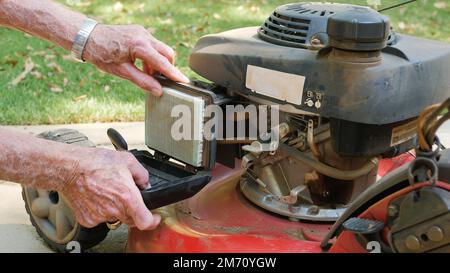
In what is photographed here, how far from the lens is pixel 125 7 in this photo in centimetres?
502

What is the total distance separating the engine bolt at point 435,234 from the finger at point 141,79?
0.78 m

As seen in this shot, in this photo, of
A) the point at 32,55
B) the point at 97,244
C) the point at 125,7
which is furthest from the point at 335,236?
the point at 125,7

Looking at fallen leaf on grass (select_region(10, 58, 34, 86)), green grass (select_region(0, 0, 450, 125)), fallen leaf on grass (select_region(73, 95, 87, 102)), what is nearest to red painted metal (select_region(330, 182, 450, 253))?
green grass (select_region(0, 0, 450, 125))

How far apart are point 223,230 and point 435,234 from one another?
661 millimetres

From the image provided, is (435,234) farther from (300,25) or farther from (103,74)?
(103,74)

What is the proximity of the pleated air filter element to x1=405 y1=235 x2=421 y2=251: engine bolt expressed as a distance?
590 mm

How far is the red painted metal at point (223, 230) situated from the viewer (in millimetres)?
1632

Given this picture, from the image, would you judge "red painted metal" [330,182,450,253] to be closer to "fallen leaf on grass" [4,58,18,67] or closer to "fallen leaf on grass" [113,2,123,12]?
"fallen leaf on grass" [4,58,18,67]

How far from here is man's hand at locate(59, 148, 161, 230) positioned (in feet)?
4.82

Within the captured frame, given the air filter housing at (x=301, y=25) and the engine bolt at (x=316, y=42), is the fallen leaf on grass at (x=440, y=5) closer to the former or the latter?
the air filter housing at (x=301, y=25)

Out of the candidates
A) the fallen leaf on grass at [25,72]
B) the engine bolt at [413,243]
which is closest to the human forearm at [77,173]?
the engine bolt at [413,243]

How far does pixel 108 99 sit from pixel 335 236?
1.91m

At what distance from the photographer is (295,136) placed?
1.72 metres

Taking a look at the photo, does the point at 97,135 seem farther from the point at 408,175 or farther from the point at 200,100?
the point at 408,175
